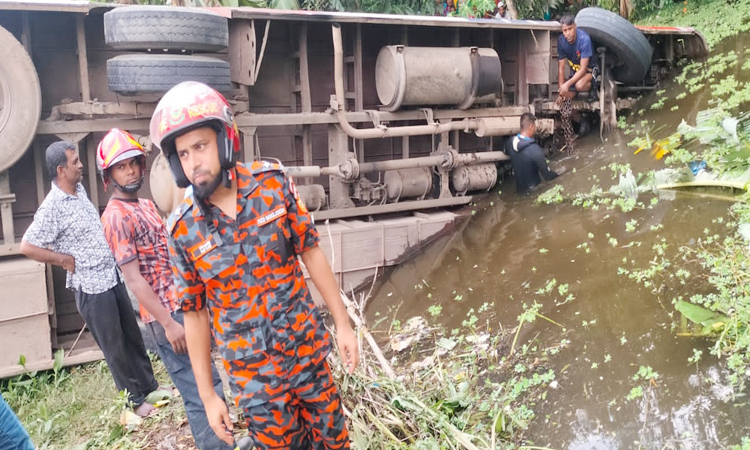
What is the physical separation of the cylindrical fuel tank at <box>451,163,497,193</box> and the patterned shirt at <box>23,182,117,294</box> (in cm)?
460

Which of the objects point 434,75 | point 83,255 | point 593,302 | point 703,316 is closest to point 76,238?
point 83,255

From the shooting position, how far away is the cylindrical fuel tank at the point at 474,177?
7895 mm

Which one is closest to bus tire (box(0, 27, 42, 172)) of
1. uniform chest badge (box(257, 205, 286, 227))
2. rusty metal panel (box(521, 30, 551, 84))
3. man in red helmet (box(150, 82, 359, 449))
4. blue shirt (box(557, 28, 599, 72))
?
man in red helmet (box(150, 82, 359, 449))

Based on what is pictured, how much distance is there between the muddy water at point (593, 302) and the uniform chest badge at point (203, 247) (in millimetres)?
2320

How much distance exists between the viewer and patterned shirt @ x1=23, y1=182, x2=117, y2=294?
434 cm

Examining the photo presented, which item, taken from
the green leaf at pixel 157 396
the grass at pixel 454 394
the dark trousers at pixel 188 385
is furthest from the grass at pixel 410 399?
the dark trousers at pixel 188 385

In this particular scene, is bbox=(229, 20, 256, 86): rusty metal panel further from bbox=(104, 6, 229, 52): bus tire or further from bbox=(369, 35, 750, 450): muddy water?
bbox=(369, 35, 750, 450): muddy water

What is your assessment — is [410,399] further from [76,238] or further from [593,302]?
[76,238]

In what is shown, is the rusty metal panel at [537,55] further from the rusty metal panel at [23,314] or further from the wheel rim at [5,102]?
the rusty metal panel at [23,314]

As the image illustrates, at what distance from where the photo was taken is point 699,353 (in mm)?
3770

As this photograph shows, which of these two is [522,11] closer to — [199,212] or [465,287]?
[465,287]

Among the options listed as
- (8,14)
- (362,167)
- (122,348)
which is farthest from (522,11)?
(122,348)

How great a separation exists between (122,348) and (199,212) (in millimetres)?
2511

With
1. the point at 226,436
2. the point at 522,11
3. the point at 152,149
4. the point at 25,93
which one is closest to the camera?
the point at 226,436
